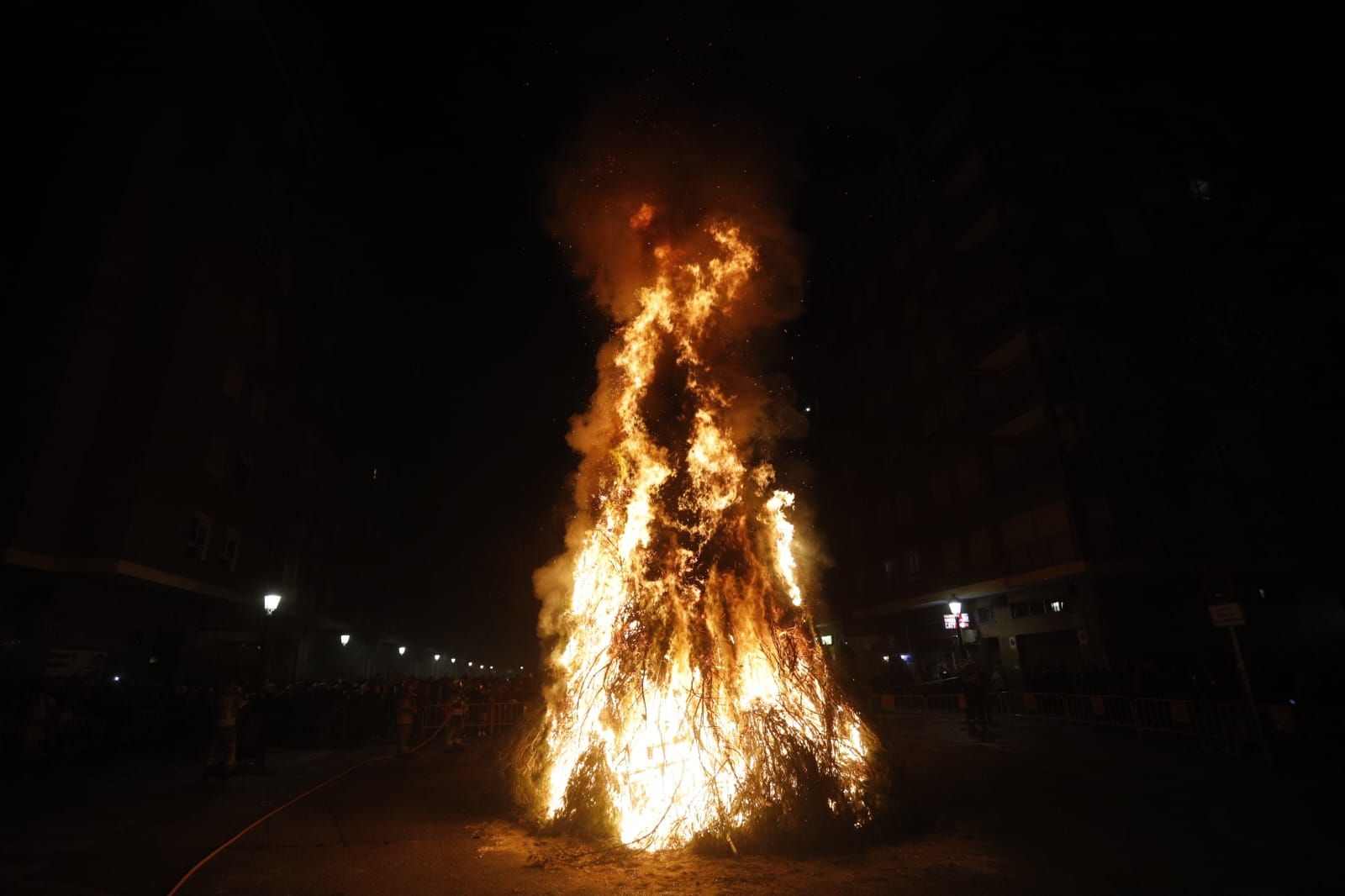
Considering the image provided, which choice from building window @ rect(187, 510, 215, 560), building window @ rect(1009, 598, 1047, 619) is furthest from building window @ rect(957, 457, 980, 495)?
building window @ rect(187, 510, 215, 560)

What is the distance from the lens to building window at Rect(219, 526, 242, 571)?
2611 cm

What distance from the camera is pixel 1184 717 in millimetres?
14414

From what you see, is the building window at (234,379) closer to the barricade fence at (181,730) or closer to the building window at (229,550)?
the building window at (229,550)

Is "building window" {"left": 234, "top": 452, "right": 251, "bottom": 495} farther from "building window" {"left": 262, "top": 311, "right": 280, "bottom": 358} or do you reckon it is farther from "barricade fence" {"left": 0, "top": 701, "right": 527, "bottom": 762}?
"barricade fence" {"left": 0, "top": 701, "right": 527, "bottom": 762}

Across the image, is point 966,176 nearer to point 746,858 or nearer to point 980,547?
point 980,547

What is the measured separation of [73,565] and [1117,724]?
89.7 ft

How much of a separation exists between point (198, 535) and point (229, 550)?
2.41 meters

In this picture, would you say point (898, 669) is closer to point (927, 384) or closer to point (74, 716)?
point (927, 384)

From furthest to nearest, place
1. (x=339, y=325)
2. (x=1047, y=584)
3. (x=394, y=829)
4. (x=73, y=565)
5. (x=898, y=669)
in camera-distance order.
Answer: (x=339, y=325) < (x=898, y=669) < (x=1047, y=584) < (x=73, y=565) < (x=394, y=829)

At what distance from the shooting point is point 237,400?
2673 cm

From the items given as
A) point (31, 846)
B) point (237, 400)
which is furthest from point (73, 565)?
point (31, 846)

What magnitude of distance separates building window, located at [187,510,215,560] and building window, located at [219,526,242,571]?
1.15 meters

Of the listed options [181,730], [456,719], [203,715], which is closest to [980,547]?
[456,719]

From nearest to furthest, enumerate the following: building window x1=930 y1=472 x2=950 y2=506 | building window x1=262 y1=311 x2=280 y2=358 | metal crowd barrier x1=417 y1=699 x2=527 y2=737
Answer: metal crowd barrier x1=417 y1=699 x2=527 y2=737 → building window x1=262 y1=311 x2=280 y2=358 → building window x1=930 y1=472 x2=950 y2=506
